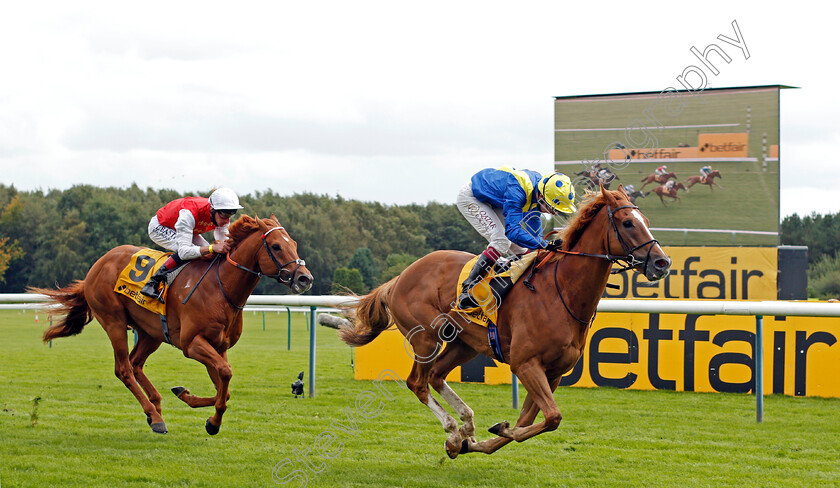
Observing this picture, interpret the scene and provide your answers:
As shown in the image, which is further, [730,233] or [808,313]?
[730,233]

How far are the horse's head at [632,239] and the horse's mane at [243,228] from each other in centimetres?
242

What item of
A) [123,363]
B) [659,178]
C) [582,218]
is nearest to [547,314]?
[582,218]

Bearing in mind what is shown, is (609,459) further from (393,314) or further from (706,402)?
(706,402)

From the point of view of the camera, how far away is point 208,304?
5.53 m

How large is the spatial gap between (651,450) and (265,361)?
286 inches

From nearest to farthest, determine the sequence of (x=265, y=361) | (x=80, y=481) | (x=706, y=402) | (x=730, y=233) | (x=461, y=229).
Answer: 1. (x=80, y=481)
2. (x=706, y=402)
3. (x=730, y=233)
4. (x=265, y=361)
5. (x=461, y=229)

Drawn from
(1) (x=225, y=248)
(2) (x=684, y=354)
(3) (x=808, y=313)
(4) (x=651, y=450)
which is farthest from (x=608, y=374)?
(1) (x=225, y=248)

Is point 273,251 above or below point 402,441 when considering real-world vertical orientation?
above

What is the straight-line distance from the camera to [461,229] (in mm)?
36688

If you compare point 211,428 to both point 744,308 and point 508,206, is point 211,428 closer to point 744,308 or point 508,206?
point 508,206

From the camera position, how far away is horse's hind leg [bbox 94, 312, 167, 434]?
226 inches

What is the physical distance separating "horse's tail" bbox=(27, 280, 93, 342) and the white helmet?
4.95ft

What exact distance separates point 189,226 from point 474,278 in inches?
87.1

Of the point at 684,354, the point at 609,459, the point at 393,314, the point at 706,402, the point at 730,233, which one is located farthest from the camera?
the point at 730,233
